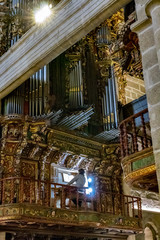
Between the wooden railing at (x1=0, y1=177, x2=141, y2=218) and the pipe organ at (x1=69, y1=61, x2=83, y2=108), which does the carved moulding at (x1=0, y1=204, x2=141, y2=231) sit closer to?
the wooden railing at (x1=0, y1=177, x2=141, y2=218)

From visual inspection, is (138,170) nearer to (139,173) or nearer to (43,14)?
(139,173)

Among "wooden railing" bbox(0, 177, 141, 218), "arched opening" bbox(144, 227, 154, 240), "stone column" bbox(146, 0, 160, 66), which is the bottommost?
"arched opening" bbox(144, 227, 154, 240)

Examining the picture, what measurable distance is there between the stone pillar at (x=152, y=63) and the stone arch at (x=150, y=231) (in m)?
11.3

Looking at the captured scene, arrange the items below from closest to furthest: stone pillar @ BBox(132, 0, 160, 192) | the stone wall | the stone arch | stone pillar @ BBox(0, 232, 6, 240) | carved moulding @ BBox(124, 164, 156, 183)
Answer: stone pillar @ BBox(132, 0, 160, 192)
carved moulding @ BBox(124, 164, 156, 183)
the stone wall
stone pillar @ BBox(0, 232, 6, 240)
the stone arch

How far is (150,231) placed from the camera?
15609mm

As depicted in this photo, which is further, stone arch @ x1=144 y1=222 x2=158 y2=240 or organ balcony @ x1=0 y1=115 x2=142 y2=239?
stone arch @ x1=144 y1=222 x2=158 y2=240

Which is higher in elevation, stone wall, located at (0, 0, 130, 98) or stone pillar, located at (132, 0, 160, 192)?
stone wall, located at (0, 0, 130, 98)

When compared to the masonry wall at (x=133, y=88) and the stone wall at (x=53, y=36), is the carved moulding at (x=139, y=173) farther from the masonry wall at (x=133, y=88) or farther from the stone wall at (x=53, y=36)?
the masonry wall at (x=133, y=88)

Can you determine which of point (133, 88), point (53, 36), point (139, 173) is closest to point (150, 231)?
point (133, 88)

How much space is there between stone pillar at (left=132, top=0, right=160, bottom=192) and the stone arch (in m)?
11.3

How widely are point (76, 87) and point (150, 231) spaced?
21.8 ft

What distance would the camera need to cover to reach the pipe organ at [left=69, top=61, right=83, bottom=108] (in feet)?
44.6

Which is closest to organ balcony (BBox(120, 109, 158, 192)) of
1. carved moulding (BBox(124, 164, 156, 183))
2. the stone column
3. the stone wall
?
carved moulding (BBox(124, 164, 156, 183))

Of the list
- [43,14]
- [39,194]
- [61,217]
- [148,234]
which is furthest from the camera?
[148,234]
